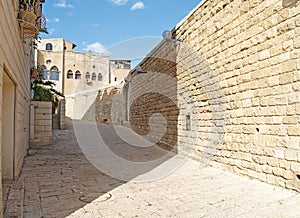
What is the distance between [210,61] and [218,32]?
0.64m

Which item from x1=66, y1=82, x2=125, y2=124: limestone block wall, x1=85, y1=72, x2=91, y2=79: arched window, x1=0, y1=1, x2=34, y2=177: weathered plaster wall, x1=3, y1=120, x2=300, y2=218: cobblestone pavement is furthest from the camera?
x1=85, y1=72, x2=91, y2=79: arched window

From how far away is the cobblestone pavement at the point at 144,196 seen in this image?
2.92 metres

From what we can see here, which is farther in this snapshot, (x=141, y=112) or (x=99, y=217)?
(x=141, y=112)

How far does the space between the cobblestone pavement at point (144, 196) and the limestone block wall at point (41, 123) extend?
308 cm

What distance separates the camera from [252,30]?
14.1ft

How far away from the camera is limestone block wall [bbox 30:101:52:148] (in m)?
7.92

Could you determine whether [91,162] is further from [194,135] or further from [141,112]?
[141,112]

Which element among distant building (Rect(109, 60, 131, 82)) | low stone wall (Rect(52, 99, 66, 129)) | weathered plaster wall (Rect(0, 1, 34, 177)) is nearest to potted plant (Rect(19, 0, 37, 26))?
weathered plaster wall (Rect(0, 1, 34, 177))

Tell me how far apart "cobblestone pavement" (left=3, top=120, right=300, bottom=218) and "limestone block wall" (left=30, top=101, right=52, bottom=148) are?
308 cm

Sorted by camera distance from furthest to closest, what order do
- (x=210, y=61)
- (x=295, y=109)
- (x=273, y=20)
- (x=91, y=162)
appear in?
(x=91, y=162) < (x=210, y=61) < (x=273, y=20) < (x=295, y=109)

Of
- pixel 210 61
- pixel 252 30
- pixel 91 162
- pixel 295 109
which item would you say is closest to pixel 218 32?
pixel 210 61

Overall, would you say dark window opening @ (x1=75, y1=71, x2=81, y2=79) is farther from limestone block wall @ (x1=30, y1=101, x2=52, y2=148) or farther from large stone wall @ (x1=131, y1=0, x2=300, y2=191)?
large stone wall @ (x1=131, y1=0, x2=300, y2=191)

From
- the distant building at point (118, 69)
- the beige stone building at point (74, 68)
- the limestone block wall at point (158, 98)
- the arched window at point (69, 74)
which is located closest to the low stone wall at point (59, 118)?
the limestone block wall at point (158, 98)

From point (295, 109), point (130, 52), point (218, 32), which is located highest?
point (130, 52)
